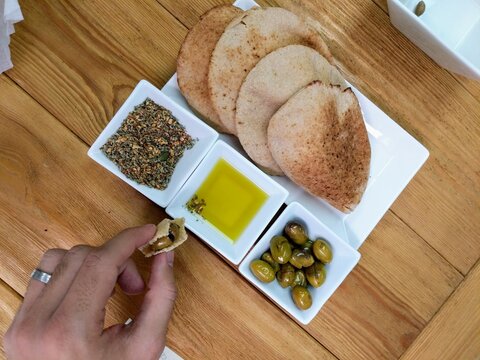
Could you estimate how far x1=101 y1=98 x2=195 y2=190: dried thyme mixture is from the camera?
1.06 metres

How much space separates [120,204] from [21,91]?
13.6 inches

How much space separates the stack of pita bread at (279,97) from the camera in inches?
39.3

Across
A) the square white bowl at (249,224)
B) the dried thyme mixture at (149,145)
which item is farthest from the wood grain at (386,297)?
the dried thyme mixture at (149,145)

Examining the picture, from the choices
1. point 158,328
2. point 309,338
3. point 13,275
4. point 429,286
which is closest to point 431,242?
point 429,286

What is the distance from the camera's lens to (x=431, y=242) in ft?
3.96

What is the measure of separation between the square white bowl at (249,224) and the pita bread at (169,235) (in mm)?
30

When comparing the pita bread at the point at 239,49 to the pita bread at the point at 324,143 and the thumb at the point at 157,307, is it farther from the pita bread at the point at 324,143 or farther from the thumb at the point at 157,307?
the thumb at the point at 157,307

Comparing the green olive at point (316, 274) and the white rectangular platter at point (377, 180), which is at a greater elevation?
the white rectangular platter at point (377, 180)

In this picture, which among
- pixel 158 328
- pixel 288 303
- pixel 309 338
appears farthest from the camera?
pixel 309 338

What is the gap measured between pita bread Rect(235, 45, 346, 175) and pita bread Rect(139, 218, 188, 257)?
0.70ft

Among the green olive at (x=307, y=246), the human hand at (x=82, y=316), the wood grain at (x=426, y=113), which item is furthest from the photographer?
the wood grain at (x=426, y=113)

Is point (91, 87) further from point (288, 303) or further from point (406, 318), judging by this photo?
point (406, 318)

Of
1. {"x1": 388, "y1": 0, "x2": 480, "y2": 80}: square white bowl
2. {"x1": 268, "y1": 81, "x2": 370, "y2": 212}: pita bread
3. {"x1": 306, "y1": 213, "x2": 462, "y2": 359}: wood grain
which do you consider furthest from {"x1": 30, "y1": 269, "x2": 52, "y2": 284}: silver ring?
{"x1": 388, "y1": 0, "x2": 480, "y2": 80}: square white bowl

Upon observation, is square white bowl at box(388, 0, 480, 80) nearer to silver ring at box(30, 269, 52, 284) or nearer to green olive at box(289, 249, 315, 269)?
green olive at box(289, 249, 315, 269)
